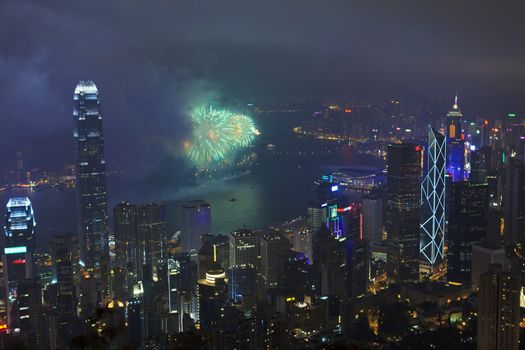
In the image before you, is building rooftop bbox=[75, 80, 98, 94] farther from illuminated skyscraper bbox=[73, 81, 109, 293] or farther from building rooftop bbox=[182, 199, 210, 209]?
building rooftop bbox=[182, 199, 210, 209]

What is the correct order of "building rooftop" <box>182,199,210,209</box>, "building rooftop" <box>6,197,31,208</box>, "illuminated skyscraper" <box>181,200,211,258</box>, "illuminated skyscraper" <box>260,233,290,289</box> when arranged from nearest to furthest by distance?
"illuminated skyscraper" <box>260,233,290,289</box>, "building rooftop" <box>6,197,31,208</box>, "illuminated skyscraper" <box>181,200,211,258</box>, "building rooftop" <box>182,199,210,209</box>

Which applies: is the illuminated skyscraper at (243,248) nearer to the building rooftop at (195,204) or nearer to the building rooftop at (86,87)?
the building rooftop at (195,204)

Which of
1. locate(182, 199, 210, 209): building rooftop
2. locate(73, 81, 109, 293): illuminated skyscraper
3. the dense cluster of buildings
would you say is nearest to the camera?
the dense cluster of buildings

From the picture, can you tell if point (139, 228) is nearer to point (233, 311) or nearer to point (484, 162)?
point (233, 311)

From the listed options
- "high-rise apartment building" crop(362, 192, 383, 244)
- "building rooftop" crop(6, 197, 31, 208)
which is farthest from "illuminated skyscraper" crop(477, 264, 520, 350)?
"building rooftop" crop(6, 197, 31, 208)

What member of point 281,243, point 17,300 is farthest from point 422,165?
point 17,300

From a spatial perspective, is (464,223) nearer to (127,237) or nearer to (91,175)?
(127,237)
